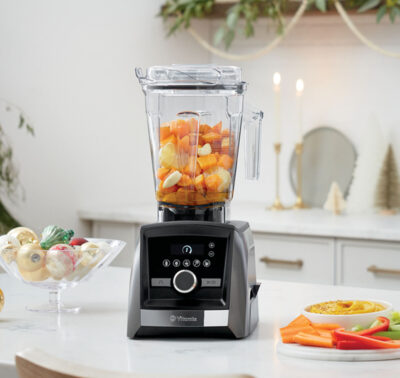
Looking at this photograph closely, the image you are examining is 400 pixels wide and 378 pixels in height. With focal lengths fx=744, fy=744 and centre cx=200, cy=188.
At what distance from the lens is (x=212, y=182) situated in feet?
4.46

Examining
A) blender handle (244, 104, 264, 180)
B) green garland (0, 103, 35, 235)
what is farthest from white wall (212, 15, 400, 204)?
blender handle (244, 104, 264, 180)

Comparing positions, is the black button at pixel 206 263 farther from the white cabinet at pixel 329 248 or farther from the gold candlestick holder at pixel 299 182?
the gold candlestick holder at pixel 299 182

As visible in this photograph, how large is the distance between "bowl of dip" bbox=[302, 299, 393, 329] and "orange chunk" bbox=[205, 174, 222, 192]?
27cm

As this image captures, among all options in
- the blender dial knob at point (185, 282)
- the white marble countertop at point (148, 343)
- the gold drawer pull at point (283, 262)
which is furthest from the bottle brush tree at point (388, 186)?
the blender dial knob at point (185, 282)

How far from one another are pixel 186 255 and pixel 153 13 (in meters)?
2.31

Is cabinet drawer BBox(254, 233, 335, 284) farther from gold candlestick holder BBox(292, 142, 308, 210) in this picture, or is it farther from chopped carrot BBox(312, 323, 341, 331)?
chopped carrot BBox(312, 323, 341, 331)

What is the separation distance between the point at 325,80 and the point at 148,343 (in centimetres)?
243

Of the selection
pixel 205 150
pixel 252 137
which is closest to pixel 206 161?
pixel 205 150

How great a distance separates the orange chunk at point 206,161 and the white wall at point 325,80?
211 centimetres

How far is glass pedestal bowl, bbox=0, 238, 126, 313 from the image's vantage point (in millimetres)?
1384

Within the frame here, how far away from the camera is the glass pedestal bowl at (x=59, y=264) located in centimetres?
138

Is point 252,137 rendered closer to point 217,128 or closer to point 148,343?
point 217,128

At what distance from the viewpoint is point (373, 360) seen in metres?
1.13

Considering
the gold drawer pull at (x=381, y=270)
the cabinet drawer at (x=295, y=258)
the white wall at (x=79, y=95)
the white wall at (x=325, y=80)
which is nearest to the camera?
the gold drawer pull at (x=381, y=270)
